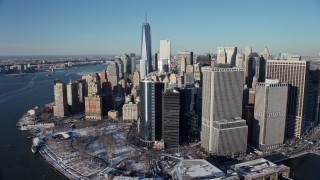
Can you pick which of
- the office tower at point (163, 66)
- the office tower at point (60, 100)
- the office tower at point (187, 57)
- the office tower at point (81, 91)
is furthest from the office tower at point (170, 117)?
the office tower at point (163, 66)

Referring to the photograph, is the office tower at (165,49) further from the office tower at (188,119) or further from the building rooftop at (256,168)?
the building rooftop at (256,168)

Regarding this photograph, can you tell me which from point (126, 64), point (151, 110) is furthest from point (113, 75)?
point (151, 110)

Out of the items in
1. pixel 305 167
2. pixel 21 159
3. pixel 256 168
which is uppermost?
pixel 256 168

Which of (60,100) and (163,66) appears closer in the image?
(60,100)

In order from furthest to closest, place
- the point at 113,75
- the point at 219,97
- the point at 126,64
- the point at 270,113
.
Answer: the point at 126,64 < the point at 113,75 < the point at 270,113 < the point at 219,97

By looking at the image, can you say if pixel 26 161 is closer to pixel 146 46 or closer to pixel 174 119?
pixel 174 119

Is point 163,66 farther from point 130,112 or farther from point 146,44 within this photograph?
point 130,112

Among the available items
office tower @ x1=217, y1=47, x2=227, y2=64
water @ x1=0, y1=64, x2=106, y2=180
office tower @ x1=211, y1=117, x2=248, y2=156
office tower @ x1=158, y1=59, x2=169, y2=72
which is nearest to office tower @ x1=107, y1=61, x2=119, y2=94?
water @ x1=0, y1=64, x2=106, y2=180
